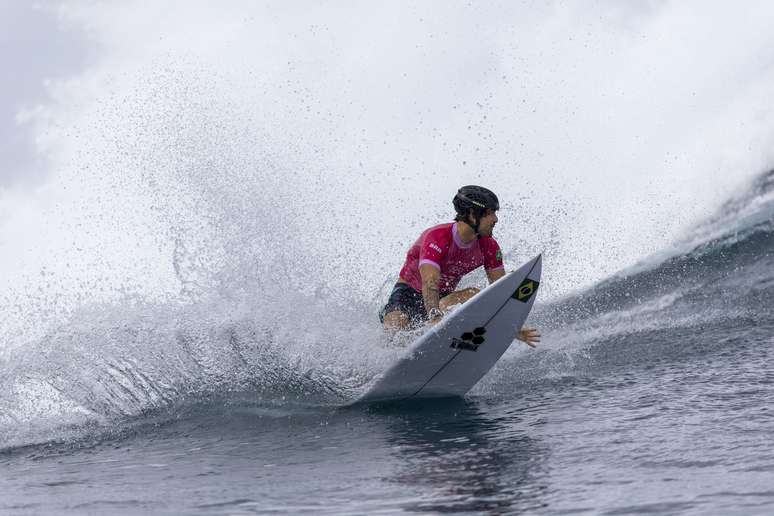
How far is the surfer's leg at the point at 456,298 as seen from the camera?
8141 millimetres

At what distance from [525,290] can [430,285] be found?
81 cm

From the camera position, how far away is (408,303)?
8.12m

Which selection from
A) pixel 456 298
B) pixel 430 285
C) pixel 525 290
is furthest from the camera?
pixel 456 298

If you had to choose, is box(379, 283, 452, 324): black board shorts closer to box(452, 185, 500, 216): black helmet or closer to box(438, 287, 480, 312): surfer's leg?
box(438, 287, 480, 312): surfer's leg

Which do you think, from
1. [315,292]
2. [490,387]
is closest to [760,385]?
[490,387]

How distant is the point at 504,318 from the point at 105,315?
13.3ft

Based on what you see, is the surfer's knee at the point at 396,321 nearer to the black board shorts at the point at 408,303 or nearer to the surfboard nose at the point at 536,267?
the black board shorts at the point at 408,303

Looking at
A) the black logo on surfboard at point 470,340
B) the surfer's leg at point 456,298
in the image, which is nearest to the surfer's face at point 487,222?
the surfer's leg at point 456,298

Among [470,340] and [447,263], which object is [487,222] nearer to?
[447,263]

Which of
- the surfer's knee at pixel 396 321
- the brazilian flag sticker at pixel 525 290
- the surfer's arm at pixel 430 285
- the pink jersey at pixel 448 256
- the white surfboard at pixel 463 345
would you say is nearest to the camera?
the white surfboard at pixel 463 345

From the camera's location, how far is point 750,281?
1153 centimetres

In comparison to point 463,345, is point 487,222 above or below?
above

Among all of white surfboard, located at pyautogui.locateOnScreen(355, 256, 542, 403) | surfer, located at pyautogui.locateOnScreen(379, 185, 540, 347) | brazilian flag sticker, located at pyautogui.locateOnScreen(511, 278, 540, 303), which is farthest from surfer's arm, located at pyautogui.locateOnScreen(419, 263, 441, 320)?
brazilian flag sticker, located at pyautogui.locateOnScreen(511, 278, 540, 303)

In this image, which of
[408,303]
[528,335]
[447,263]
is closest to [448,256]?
[447,263]
